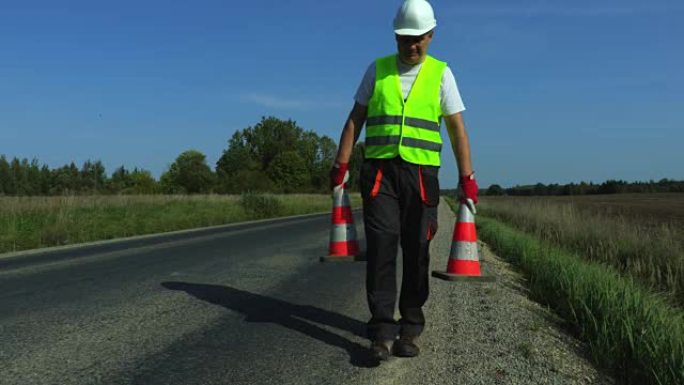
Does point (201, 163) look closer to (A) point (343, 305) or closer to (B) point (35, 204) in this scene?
(B) point (35, 204)

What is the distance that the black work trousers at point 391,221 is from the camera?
3783mm

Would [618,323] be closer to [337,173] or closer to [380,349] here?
[380,349]

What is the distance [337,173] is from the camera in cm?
409

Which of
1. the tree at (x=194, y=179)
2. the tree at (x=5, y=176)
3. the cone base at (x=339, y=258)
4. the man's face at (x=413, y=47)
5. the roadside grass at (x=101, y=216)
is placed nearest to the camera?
the man's face at (x=413, y=47)

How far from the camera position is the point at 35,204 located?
1925 centimetres

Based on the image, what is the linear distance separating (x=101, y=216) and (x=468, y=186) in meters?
18.4

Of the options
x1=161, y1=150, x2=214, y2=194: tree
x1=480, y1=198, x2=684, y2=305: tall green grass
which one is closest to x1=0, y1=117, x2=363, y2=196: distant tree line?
x1=161, y1=150, x2=214, y2=194: tree

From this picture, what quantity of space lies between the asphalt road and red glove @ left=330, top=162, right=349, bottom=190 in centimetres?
117

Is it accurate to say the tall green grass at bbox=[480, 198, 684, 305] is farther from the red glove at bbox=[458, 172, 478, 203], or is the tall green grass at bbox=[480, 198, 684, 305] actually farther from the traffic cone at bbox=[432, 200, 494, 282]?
the red glove at bbox=[458, 172, 478, 203]

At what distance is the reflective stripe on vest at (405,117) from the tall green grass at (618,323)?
1685 mm

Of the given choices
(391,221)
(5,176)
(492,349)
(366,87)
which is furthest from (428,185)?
(5,176)

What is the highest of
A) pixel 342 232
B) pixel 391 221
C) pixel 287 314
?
pixel 391 221

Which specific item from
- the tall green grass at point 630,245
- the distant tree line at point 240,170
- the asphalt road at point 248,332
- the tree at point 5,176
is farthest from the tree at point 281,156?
the asphalt road at point 248,332

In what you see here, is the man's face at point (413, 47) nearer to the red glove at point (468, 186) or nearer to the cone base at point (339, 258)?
the red glove at point (468, 186)
